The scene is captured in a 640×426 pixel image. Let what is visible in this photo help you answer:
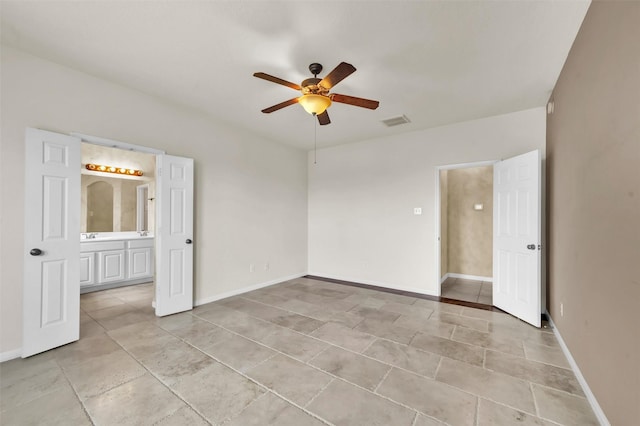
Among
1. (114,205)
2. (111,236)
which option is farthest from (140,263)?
(114,205)

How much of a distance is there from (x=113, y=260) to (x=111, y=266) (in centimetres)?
11

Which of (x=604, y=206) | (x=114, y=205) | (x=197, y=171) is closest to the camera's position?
(x=604, y=206)

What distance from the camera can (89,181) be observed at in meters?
5.05

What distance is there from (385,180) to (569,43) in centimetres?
293

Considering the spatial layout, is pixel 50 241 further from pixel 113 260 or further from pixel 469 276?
pixel 469 276

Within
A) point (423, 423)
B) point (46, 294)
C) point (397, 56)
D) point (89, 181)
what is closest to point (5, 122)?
point (46, 294)

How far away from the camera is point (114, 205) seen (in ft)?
17.9

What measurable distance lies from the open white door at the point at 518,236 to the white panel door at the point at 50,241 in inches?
199

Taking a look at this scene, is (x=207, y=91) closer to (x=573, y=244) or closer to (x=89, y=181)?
(x=89, y=181)

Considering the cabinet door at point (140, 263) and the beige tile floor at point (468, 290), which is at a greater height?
the cabinet door at point (140, 263)

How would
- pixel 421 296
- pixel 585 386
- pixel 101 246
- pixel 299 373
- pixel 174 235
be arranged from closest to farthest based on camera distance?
pixel 585 386 < pixel 299 373 < pixel 174 235 < pixel 421 296 < pixel 101 246

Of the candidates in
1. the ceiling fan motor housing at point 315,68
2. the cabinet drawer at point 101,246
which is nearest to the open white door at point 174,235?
the cabinet drawer at point 101,246

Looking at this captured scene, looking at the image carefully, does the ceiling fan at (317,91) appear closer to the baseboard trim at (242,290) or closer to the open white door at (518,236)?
the open white door at (518,236)

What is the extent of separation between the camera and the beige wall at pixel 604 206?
1.34 m
